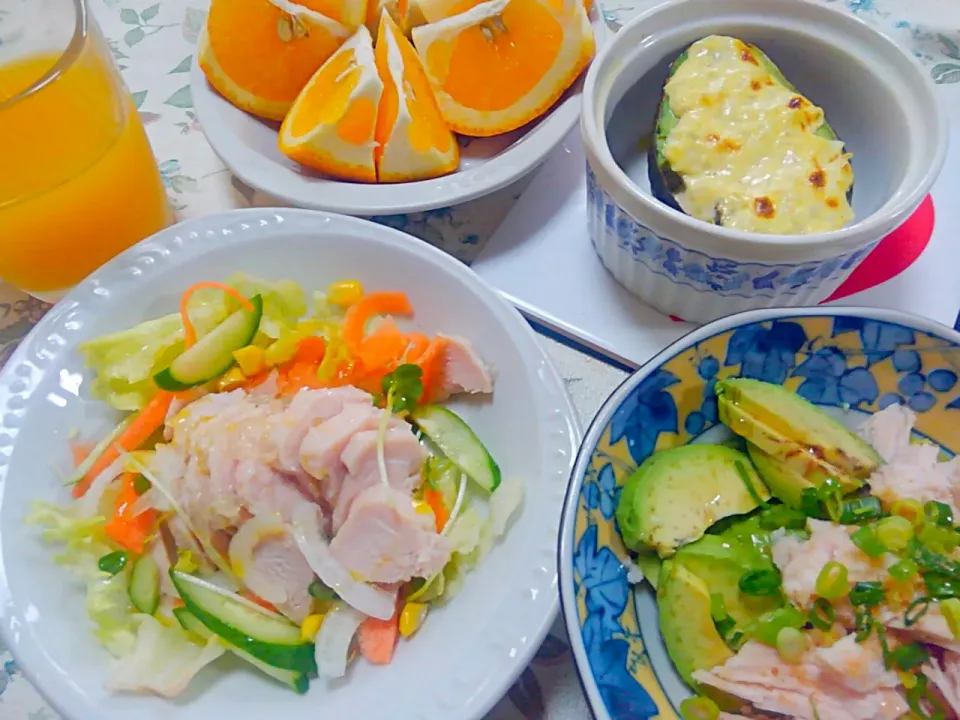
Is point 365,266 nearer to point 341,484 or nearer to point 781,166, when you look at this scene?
point 341,484

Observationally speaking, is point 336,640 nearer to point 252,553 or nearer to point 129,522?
point 252,553

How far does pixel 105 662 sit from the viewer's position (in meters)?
0.77

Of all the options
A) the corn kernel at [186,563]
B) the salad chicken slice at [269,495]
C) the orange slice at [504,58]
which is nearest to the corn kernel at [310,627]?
the salad chicken slice at [269,495]

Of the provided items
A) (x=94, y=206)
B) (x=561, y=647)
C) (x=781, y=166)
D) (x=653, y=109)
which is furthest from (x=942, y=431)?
(x=94, y=206)

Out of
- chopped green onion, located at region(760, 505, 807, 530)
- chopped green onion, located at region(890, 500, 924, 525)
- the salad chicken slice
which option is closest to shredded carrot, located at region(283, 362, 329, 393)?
the salad chicken slice

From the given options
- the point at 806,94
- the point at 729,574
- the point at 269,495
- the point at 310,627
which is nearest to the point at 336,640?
the point at 310,627

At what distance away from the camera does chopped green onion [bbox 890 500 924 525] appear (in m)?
0.66

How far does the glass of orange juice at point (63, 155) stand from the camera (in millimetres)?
856

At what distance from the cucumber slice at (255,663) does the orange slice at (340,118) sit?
573 millimetres

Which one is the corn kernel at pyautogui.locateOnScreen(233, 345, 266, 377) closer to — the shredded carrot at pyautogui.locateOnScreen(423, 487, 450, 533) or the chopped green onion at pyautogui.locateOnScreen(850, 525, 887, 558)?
the shredded carrot at pyautogui.locateOnScreen(423, 487, 450, 533)

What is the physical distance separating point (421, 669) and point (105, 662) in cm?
31

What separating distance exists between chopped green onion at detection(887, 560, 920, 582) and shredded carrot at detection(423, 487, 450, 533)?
0.43 meters

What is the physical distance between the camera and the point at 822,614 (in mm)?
633

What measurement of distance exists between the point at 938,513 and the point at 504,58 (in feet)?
2.47
